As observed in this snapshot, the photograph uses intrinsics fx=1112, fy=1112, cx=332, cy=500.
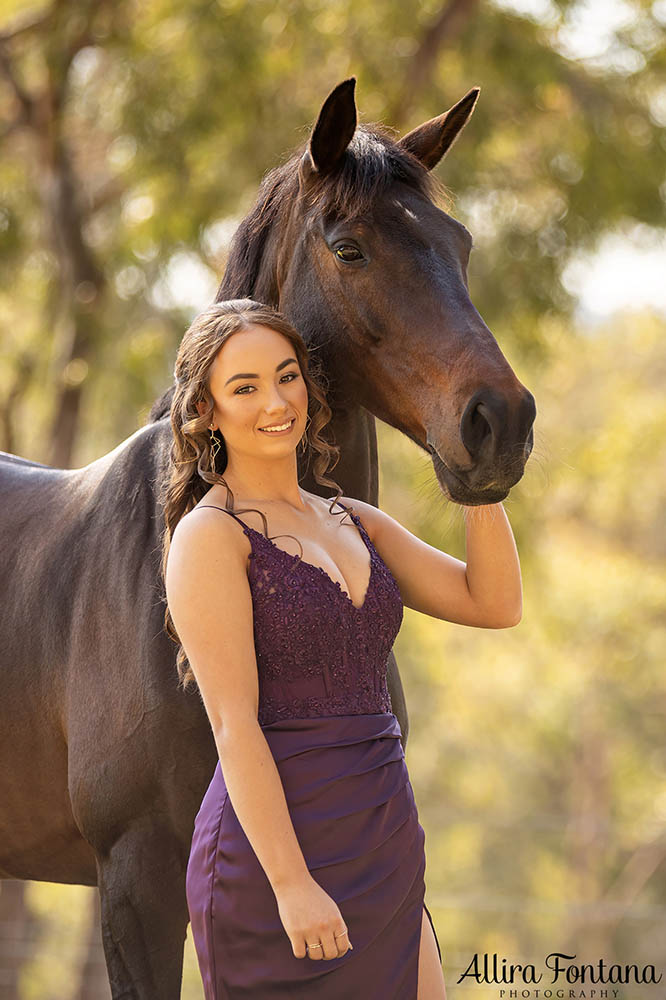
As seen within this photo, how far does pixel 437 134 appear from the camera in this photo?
2586 millimetres

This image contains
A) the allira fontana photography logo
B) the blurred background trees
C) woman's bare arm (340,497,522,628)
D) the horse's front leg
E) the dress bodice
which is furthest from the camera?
the blurred background trees

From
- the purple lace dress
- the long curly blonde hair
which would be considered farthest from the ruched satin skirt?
the long curly blonde hair

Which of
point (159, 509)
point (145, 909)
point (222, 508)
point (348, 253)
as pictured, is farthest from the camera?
point (159, 509)

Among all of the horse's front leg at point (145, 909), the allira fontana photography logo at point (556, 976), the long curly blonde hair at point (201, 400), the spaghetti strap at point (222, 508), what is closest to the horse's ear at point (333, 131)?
the long curly blonde hair at point (201, 400)

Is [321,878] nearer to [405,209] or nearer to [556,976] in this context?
[405,209]

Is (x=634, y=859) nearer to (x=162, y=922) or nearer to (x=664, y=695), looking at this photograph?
(x=664, y=695)

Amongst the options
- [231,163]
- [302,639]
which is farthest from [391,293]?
[231,163]

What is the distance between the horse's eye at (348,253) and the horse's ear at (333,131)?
216mm

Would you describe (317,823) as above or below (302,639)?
below

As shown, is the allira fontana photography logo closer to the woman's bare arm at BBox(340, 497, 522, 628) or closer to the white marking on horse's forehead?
the woman's bare arm at BBox(340, 497, 522, 628)

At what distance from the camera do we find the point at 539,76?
8.10 metres

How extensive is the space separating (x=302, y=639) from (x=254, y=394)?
1.48 feet

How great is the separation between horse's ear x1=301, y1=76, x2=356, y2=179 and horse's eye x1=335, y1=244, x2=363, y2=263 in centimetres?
22

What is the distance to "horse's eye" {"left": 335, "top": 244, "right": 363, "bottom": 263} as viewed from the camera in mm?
2256
